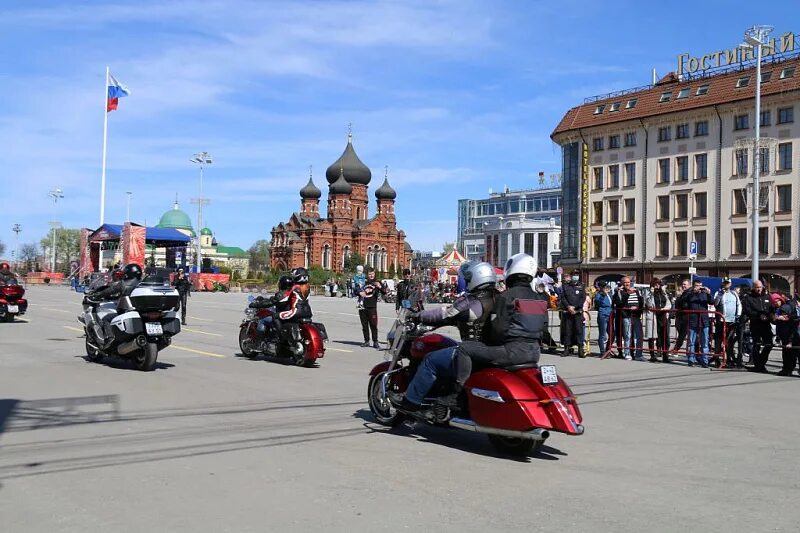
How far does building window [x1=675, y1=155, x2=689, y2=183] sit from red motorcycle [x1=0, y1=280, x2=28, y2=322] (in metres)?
47.4

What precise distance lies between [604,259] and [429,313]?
192 ft

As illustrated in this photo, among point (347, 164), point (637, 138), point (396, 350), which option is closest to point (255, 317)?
point (396, 350)

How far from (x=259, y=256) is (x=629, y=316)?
5745 inches

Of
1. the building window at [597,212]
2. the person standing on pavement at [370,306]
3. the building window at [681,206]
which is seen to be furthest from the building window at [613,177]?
the person standing on pavement at [370,306]

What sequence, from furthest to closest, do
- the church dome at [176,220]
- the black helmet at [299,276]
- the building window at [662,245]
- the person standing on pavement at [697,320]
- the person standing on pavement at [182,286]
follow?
the church dome at [176,220] < the building window at [662,245] < the person standing on pavement at [182,286] < the person standing on pavement at [697,320] < the black helmet at [299,276]

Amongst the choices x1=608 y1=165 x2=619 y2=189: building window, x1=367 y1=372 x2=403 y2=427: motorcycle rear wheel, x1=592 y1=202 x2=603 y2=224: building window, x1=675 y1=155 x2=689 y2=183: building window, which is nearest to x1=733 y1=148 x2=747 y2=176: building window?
x1=675 y1=155 x2=689 y2=183: building window

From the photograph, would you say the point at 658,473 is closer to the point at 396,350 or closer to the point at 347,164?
the point at 396,350

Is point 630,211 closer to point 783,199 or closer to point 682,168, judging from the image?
point 682,168

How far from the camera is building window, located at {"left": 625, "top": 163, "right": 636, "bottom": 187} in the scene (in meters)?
61.5

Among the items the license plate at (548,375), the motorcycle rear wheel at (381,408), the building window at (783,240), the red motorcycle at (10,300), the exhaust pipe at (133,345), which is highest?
the building window at (783,240)

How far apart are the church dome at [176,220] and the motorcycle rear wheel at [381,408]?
150 m

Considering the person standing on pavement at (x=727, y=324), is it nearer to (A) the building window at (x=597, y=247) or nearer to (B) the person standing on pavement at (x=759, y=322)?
(B) the person standing on pavement at (x=759, y=322)

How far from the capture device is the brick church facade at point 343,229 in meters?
123

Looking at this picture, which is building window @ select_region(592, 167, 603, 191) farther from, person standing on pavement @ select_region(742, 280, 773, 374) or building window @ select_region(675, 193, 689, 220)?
person standing on pavement @ select_region(742, 280, 773, 374)
